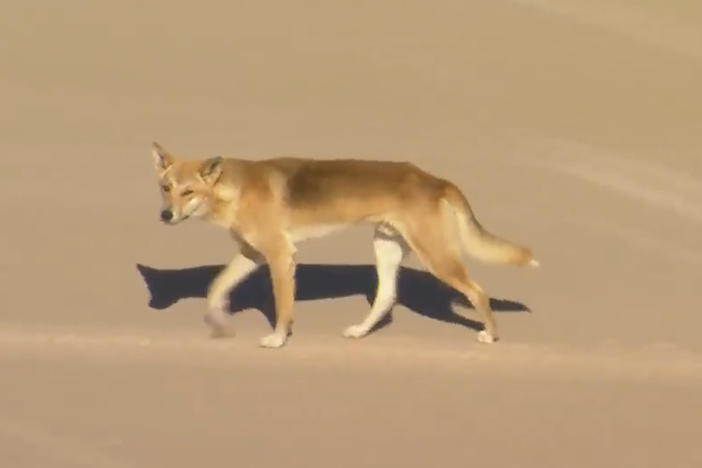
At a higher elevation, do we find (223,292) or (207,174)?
(207,174)

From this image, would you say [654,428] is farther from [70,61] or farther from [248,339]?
[70,61]

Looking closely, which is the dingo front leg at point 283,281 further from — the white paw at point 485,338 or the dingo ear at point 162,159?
the white paw at point 485,338

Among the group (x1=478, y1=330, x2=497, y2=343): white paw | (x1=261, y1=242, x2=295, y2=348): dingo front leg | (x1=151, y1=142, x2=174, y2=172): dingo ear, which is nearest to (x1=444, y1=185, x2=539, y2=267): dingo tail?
(x1=478, y1=330, x2=497, y2=343): white paw

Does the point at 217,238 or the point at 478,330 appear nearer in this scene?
the point at 478,330

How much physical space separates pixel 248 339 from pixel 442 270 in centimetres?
114

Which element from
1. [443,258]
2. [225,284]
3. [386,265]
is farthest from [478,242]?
[225,284]

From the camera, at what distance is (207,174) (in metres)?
8.83

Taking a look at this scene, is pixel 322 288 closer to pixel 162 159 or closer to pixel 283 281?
pixel 283 281

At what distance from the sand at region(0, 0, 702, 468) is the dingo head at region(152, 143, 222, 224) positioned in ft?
2.23

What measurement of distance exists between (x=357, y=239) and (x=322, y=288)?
4.44 feet

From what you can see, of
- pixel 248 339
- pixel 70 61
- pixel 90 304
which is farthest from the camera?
pixel 70 61

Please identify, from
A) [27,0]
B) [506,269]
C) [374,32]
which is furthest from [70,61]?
[506,269]

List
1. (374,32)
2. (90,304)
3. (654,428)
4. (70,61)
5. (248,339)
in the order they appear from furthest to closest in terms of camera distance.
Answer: (374,32), (70,61), (90,304), (248,339), (654,428)

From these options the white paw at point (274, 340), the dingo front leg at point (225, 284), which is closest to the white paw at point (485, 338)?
the white paw at point (274, 340)
